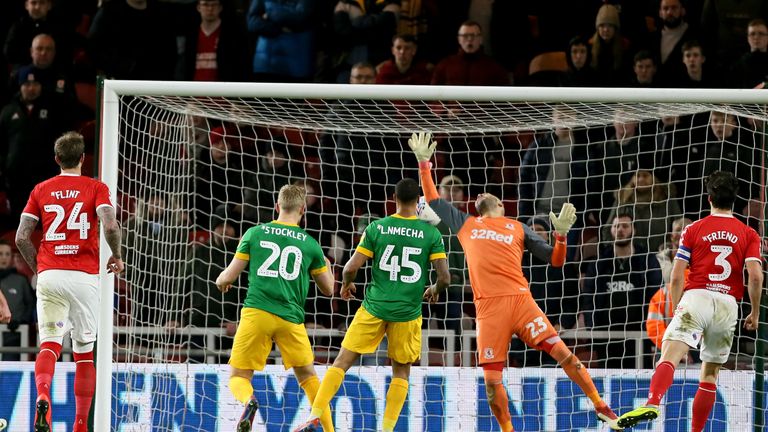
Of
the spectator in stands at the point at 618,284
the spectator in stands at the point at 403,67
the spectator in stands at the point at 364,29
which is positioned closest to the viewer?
the spectator in stands at the point at 618,284

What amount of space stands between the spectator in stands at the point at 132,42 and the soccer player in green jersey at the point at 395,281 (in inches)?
198

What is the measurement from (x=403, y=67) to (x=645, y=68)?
7.78ft

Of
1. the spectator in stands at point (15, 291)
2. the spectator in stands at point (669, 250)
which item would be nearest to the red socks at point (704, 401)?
the spectator in stands at point (669, 250)

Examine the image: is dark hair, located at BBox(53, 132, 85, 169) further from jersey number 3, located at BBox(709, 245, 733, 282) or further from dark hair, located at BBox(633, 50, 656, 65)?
dark hair, located at BBox(633, 50, 656, 65)

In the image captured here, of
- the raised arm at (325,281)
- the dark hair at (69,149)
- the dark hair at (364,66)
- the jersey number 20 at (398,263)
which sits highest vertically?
the dark hair at (364,66)

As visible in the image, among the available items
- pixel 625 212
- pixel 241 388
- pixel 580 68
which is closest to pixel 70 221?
pixel 241 388

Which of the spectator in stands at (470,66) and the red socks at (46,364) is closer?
the red socks at (46,364)

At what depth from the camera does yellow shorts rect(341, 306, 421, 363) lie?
10.0 meters

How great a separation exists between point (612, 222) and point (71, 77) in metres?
5.96

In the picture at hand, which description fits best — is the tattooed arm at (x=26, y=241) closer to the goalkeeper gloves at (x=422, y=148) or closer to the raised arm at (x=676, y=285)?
the goalkeeper gloves at (x=422, y=148)

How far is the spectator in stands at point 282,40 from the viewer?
13812mm

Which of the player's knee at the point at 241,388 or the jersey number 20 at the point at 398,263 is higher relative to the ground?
→ the jersey number 20 at the point at 398,263

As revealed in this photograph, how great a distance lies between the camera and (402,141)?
1320 cm

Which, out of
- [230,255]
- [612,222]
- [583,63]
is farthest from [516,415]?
[583,63]
